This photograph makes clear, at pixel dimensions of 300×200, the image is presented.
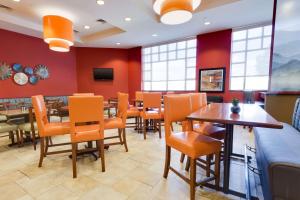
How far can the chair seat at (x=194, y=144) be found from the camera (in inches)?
59.6

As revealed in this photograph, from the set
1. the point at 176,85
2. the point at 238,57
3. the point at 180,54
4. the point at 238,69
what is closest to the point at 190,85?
the point at 176,85

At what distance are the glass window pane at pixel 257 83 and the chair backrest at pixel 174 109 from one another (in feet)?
13.1

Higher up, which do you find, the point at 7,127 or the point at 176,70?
the point at 176,70

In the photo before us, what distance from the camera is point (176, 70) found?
6.41 metres

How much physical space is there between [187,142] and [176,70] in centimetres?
512

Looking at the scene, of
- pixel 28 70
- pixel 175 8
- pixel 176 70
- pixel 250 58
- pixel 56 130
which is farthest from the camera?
pixel 176 70

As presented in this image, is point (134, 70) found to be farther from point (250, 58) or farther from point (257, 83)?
point (257, 83)

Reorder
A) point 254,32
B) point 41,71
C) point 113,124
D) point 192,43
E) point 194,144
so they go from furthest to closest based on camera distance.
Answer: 1. point 192,43
2. point 41,71
3. point 254,32
4. point 113,124
5. point 194,144

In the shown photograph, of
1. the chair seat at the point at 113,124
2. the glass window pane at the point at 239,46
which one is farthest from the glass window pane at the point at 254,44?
the chair seat at the point at 113,124

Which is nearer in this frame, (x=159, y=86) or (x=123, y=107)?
(x=123, y=107)

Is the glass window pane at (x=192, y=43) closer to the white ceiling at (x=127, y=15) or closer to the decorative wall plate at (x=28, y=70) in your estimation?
the white ceiling at (x=127, y=15)

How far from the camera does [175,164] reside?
2.32 m

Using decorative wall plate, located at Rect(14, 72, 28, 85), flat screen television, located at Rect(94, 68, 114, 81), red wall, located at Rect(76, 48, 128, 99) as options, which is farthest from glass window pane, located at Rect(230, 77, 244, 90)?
decorative wall plate, located at Rect(14, 72, 28, 85)

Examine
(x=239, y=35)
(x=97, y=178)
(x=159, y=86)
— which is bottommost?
(x=97, y=178)
